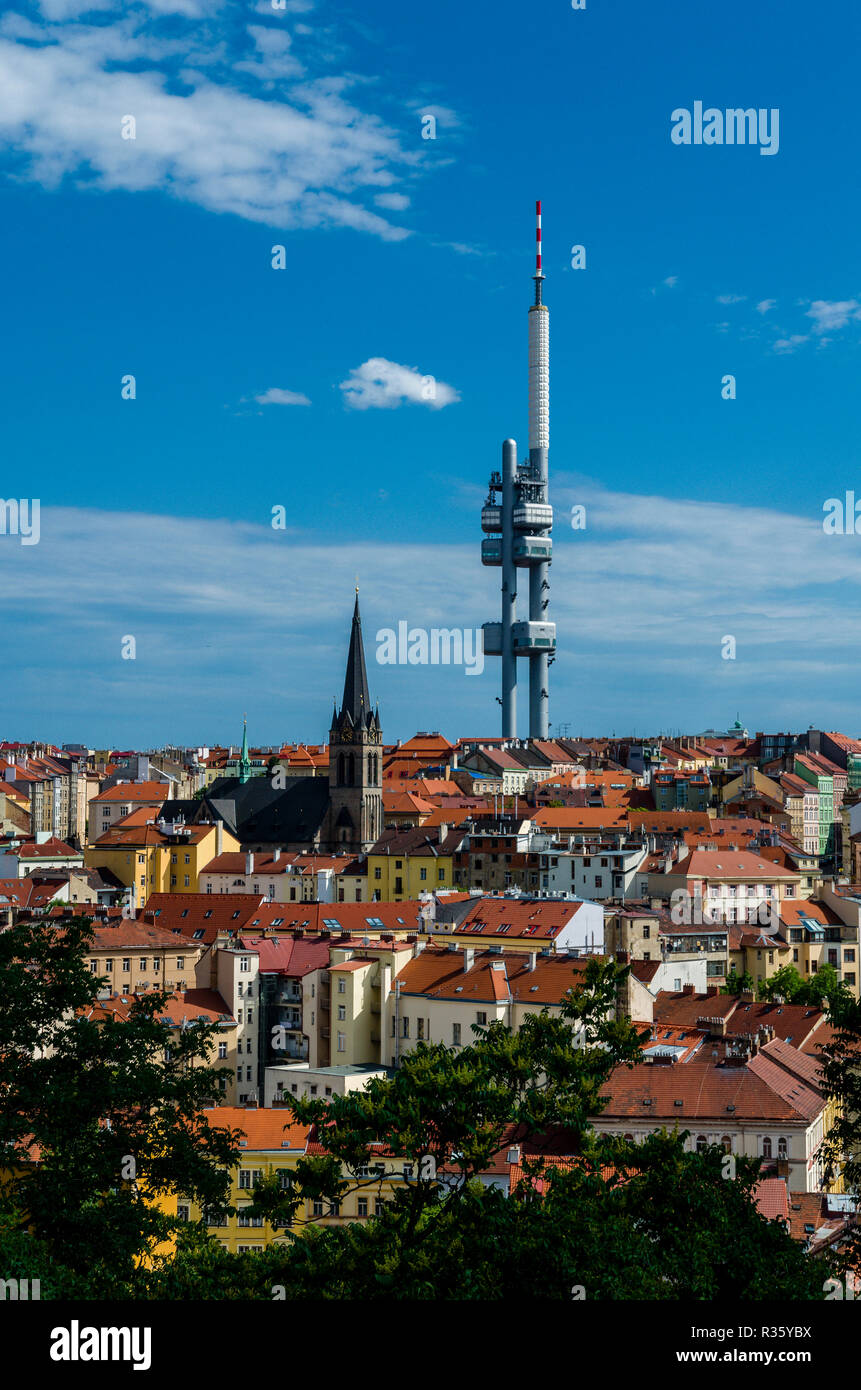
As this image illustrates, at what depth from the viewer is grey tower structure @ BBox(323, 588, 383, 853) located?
124500 millimetres

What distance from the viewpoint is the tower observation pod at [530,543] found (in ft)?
633

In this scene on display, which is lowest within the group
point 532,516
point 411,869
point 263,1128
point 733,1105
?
point 263,1128

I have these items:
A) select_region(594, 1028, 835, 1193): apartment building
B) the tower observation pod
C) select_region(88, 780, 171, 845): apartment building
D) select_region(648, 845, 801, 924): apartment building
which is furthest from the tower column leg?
select_region(594, 1028, 835, 1193): apartment building

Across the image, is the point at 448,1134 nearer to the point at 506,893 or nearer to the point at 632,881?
the point at 506,893

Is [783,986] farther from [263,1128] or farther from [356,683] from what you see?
[356,683]

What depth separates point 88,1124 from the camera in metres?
24.3

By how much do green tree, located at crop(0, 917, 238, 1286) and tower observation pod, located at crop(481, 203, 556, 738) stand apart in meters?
166

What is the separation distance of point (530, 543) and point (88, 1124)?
563 ft

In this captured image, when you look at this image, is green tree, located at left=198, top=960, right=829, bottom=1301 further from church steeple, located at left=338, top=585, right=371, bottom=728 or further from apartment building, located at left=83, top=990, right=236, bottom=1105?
church steeple, located at left=338, top=585, right=371, bottom=728

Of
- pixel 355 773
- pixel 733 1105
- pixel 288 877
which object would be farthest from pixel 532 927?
pixel 355 773

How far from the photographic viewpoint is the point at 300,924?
261ft

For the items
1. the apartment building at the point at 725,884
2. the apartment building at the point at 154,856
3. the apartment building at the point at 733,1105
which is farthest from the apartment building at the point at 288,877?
the apartment building at the point at 733,1105

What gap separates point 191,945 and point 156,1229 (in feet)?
160
